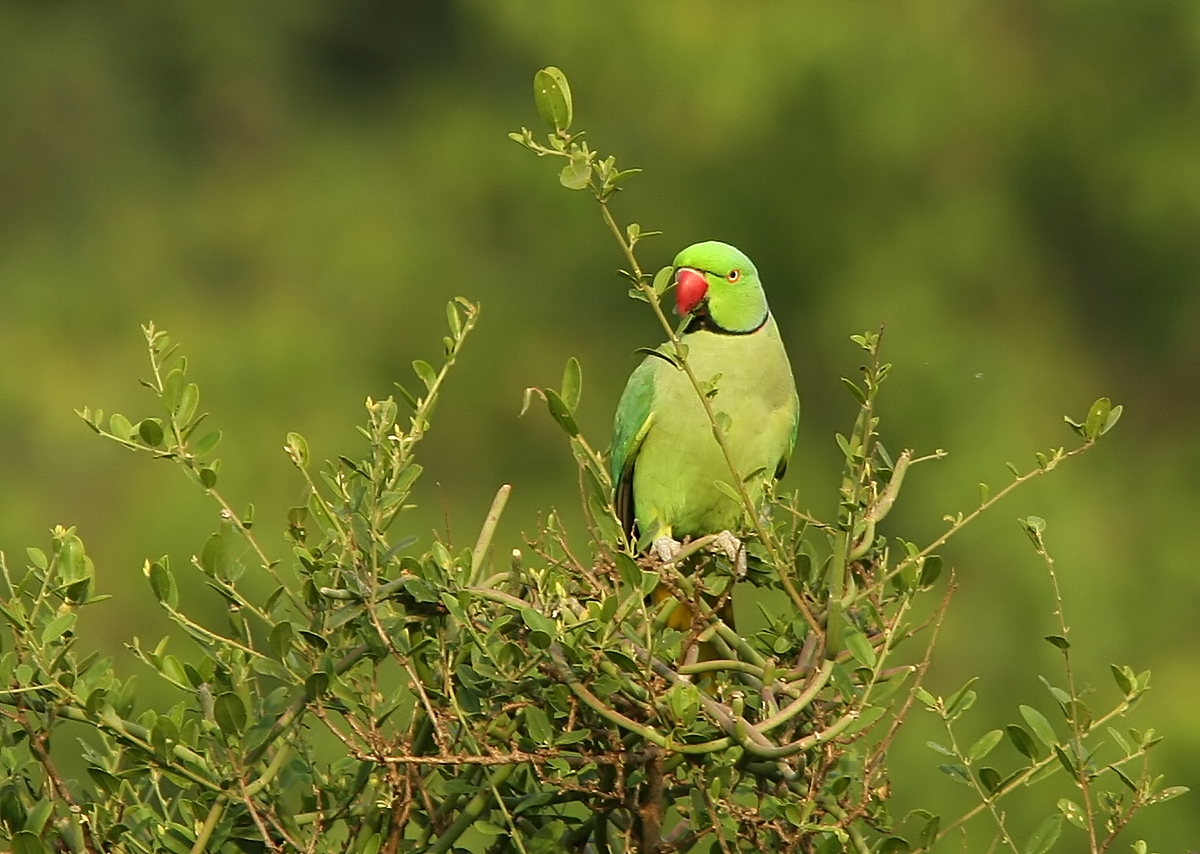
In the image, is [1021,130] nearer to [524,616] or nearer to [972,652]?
[972,652]

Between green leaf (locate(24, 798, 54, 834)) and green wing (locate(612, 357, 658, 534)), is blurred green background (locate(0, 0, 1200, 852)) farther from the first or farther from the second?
green leaf (locate(24, 798, 54, 834))

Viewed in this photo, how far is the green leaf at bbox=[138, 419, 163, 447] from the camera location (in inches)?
77.6

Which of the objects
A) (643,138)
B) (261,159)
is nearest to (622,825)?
(643,138)

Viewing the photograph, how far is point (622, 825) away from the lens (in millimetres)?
1913

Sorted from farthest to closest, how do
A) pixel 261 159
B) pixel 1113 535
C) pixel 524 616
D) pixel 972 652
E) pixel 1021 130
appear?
pixel 261 159 → pixel 1021 130 → pixel 1113 535 → pixel 972 652 → pixel 524 616

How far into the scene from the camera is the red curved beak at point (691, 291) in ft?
11.0

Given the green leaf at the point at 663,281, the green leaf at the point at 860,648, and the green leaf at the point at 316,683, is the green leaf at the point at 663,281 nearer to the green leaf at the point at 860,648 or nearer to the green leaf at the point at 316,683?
the green leaf at the point at 860,648

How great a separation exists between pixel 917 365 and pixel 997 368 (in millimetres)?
669

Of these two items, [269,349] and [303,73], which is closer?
[269,349]

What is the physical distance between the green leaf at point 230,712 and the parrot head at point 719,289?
162cm

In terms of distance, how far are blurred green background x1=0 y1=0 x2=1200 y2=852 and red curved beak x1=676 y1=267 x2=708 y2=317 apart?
17.1ft

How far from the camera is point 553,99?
6.11 ft

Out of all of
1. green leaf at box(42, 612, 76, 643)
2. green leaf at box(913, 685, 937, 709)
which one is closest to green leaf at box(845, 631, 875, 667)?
green leaf at box(913, 685, 937, 709)

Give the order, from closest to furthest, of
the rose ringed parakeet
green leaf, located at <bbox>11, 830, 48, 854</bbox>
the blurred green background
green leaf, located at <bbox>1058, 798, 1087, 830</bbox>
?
1. green leaf, located at <bbox>11, 830, 48, 854</bbox>
2. green leaf, located at <bbox>1058, 798, 1087, 830</bbox>
3. the rose ringed parakeet
4. the blurred green background
